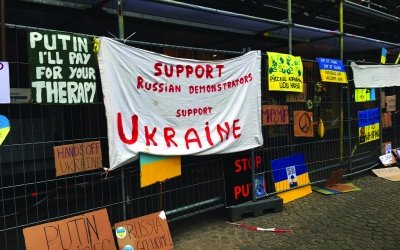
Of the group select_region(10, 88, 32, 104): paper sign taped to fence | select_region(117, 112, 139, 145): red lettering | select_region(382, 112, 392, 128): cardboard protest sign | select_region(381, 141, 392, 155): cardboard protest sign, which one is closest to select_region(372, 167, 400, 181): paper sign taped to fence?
select_region(381, 141, 392, 155): cardboard protest sign

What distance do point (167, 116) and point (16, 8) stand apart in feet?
9.94

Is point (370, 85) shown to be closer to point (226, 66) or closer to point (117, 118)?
point (226, 66)

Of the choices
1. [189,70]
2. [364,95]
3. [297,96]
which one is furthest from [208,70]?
[364,95]

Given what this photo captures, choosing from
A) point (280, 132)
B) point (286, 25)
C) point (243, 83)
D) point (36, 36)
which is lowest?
point (280, 132)

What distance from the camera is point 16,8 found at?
18.5ft

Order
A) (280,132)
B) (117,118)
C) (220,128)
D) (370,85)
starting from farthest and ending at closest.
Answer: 1. (370,85)
2. (280,132)
3. (220,128)
4. (117,118)

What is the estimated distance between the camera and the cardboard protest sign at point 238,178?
5237 millimetres

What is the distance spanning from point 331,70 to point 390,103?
2.55m

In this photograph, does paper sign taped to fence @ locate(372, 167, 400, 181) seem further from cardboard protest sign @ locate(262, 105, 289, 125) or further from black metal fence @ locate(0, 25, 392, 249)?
cardboard protest sign @ locate(262, 105, 289, 125)

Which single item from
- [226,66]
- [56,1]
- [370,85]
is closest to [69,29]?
[56,1]

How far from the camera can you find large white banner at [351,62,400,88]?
7.34 meters

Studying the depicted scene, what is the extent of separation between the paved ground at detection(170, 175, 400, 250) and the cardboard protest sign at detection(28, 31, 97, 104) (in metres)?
2.04

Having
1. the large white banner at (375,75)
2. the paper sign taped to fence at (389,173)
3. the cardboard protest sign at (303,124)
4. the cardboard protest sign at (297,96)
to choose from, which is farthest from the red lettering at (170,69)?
the paper sign taped to fence at (389,173)

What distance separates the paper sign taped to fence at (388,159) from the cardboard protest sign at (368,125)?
1.58 ft
